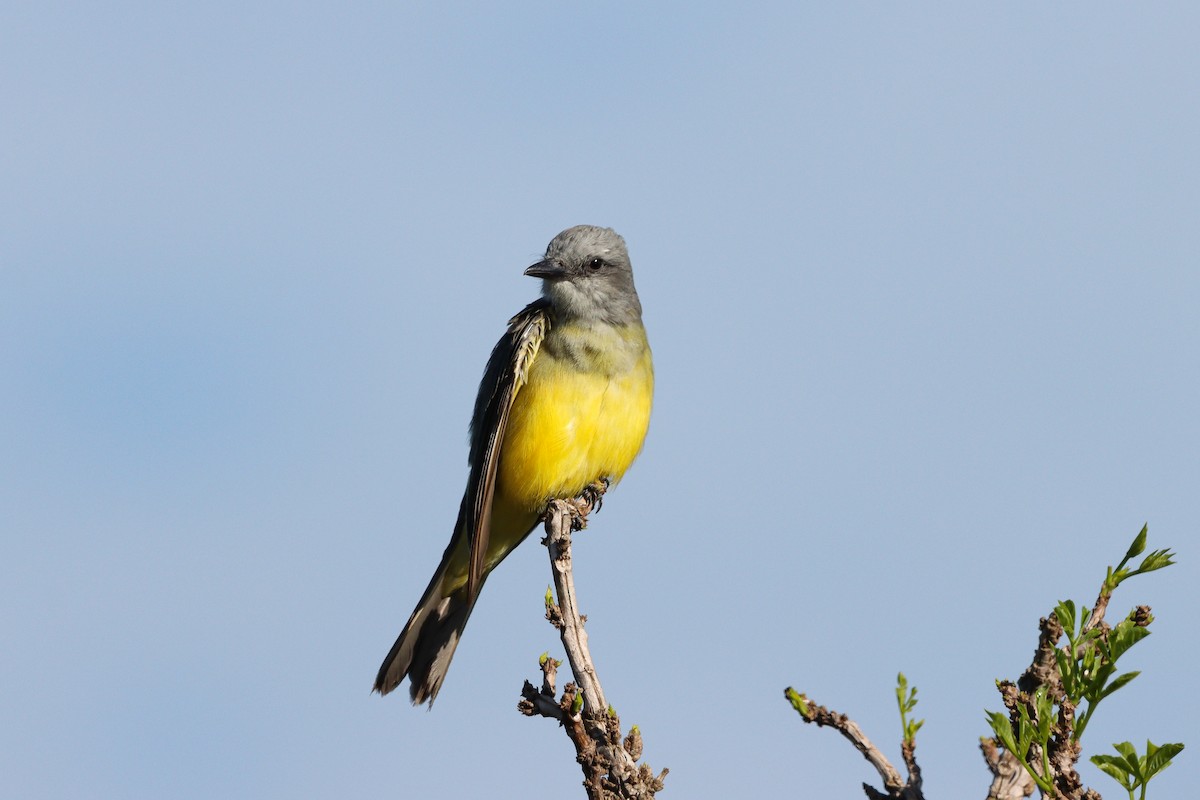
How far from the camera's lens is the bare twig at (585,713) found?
Answer: 200 inches

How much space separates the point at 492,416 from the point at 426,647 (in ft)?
5.25

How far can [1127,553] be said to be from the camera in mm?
3902

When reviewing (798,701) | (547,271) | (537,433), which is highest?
(547,271)

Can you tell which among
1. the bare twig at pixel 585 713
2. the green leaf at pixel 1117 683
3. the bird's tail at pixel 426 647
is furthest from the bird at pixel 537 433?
the green leaf at pixel 1117 683

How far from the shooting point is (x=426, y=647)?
8.84 metres

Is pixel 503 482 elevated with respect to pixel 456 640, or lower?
elevated

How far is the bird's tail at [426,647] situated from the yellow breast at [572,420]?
0.86 m

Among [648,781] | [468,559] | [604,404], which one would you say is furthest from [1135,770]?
[468,559]

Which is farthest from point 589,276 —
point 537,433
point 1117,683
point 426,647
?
point 1117,683

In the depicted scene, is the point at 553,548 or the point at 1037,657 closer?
the point at 1037,657

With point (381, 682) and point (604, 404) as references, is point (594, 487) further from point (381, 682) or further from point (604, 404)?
point (381, 682)

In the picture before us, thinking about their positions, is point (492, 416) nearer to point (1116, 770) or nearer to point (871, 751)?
point (871, 751)

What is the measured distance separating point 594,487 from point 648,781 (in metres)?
4.15

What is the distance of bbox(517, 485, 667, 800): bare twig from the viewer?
508cm
